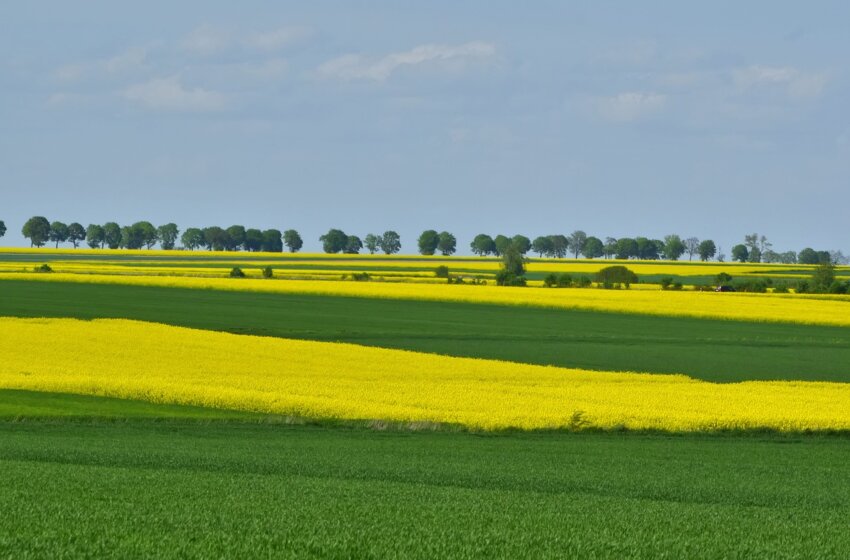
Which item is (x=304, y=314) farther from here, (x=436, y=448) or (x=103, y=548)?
(x=103, y=548)

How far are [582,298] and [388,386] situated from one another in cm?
4252

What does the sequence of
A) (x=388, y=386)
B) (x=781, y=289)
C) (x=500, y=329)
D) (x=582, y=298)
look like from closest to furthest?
1. (x=388, y=386)
2. (x=500, y=329)
3. (x=582, y=298)
4. (x=781, y=289)

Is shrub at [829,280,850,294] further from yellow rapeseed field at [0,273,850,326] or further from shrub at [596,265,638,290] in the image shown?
shrub at [596,265,638,290]

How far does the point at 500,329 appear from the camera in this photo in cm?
5669

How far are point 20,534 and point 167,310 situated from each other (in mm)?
51886

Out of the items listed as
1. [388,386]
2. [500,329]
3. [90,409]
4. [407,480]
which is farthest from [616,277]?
[407,480]

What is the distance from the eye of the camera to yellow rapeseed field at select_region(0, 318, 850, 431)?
2959 cm

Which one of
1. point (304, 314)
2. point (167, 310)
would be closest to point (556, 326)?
point (304, 314)

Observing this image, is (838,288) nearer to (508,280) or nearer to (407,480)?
(508,280)

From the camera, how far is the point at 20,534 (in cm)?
1080

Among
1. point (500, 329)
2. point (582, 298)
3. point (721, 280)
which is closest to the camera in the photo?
point (500, 329)

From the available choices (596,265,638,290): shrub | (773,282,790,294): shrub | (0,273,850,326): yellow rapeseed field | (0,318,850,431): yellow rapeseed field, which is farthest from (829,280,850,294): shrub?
(0,318,850,431): yellow rapeseed field

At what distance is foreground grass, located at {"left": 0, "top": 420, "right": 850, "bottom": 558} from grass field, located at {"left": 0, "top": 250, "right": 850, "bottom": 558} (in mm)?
51

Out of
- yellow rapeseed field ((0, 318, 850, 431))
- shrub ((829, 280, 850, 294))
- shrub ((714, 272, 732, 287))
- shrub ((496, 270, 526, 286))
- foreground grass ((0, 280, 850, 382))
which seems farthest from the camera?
shrub ((714, 272, 732, 287))
